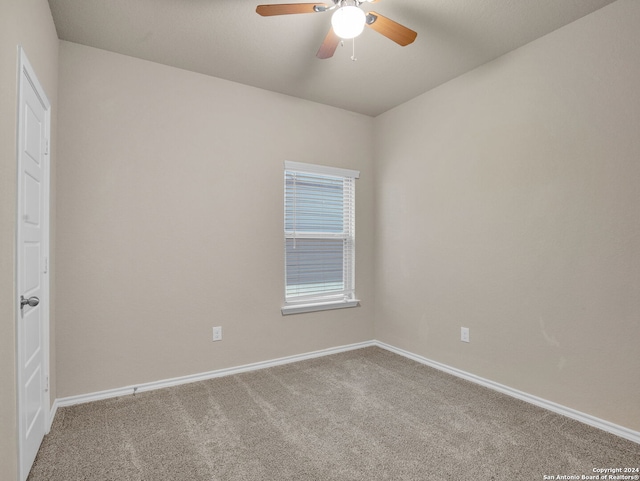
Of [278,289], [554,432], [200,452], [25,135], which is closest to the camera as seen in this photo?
[25,135]

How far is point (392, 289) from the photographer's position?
12.4 feet

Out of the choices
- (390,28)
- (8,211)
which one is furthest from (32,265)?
(390,28)

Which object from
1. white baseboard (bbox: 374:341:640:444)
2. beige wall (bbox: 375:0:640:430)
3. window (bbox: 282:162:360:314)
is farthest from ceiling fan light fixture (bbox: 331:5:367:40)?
white baseboard (bbox: 374:341:640:444)

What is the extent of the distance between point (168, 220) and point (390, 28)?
6.95ft

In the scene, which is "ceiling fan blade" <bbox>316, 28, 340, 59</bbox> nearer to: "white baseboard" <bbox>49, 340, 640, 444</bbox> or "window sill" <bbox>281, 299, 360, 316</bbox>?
"window sill" <bbox>281, 299, 360, 316</bbox>

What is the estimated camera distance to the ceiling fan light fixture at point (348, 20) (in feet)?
5.79

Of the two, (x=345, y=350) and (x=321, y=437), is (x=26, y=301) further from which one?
(x=345, y=350)

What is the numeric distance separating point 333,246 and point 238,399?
178 centimetres

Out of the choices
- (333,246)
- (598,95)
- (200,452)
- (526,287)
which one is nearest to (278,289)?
(333,246)

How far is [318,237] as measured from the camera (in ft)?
12.0

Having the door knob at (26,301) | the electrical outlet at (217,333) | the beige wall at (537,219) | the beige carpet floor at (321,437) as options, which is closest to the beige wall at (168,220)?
the electrical outlet at (217,333)

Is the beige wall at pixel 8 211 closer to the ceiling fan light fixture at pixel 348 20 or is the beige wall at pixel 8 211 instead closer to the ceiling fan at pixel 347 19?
the ceiling fan at pixel 347 19

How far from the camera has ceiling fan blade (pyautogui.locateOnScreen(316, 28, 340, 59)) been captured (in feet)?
6.63

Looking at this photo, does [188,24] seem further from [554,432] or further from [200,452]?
[554,432]
